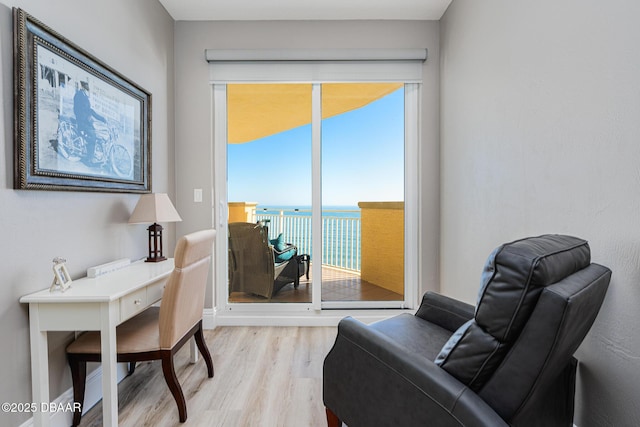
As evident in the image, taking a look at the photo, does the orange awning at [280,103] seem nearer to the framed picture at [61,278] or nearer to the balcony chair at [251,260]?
the balcony chair at [251,260]

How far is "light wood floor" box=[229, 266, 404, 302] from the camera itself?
9.78ft

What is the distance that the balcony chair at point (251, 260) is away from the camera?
9.75ft

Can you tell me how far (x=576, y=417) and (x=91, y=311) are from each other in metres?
2.17

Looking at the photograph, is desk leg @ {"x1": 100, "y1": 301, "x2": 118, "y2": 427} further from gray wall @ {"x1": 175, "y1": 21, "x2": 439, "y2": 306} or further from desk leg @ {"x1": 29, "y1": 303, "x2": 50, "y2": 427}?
gray wall @ {"x1": 175, "y1": 21, "x2": 439, "y2": 306}

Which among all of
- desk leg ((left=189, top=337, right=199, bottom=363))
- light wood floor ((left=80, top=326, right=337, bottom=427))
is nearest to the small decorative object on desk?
light wood floor ((left=80, top=326, right=337, bottom=427))

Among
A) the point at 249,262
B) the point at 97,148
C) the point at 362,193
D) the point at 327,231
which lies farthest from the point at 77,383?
the point at 362,193

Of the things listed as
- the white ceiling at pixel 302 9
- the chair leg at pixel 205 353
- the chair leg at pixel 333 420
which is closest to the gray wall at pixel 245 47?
the white ceiling at pixel 302 9

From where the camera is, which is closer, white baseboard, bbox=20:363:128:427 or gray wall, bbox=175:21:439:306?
white baseboard, bbox=20:363:128:427

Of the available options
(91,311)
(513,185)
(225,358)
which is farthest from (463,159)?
(91,311)

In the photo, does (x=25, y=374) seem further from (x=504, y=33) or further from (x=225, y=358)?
(x=504, y=33)

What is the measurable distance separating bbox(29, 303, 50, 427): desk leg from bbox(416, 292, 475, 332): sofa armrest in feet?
6.08

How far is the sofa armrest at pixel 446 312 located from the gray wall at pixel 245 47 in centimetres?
114

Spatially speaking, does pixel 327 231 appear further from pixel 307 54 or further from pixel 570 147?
pixel 570 147

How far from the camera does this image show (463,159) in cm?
240
